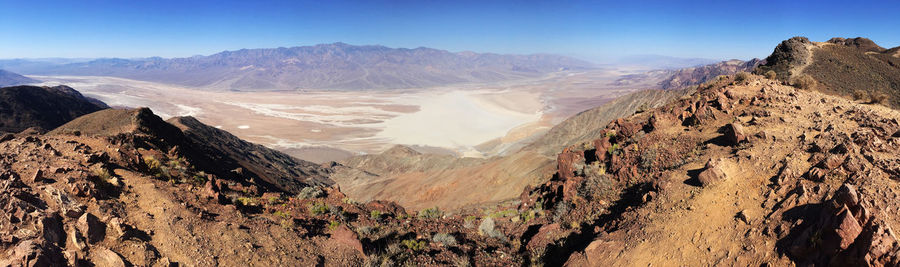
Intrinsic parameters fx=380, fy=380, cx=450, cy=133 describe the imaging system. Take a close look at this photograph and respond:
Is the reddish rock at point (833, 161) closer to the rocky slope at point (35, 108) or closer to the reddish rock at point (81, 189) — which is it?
the reddish rock at point (81, 189)

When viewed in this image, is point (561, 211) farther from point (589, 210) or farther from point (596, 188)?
point (596, 188)

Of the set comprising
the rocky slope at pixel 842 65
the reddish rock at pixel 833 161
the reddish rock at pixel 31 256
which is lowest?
the reddish rock at pixel 31 256

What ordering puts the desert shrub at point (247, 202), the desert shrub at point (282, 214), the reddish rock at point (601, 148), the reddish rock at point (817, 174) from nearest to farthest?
1. the reddish rock at point (817, 174)
2. the desert shrub at point (282, 214)
3. the desert shrub at point (247, 202)
4. the reddish rock at point (601, 148)

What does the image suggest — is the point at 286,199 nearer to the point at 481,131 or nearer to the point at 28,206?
the point at 28,206

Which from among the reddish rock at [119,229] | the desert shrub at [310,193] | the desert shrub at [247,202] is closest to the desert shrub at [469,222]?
the desert shrub at [310,193]

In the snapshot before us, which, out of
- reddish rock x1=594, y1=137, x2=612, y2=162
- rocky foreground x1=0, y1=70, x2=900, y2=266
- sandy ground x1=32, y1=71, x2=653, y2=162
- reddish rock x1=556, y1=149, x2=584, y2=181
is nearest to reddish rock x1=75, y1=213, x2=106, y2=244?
rocky foreground x1=0, y1=70, x2=900, y2=266

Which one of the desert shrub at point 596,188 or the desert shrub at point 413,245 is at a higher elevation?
the desert shrub at point 596,188

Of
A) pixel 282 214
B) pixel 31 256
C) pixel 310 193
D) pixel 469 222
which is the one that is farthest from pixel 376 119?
pixel 31 256
